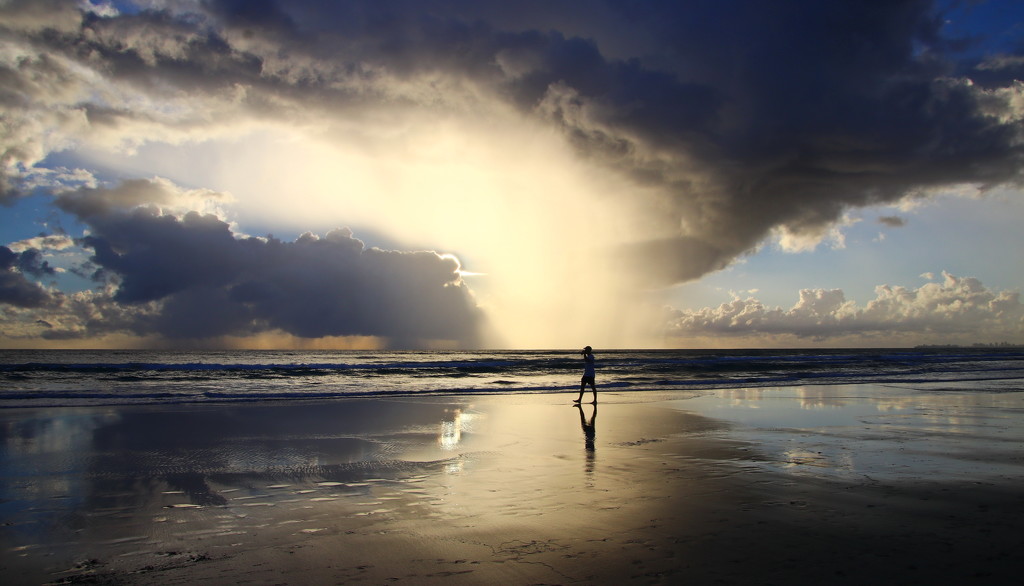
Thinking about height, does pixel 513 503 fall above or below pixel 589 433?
above

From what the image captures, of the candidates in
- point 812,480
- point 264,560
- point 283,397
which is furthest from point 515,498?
point 283,397

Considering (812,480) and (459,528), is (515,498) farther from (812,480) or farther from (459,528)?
(812,480)

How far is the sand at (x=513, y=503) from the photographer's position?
525cm

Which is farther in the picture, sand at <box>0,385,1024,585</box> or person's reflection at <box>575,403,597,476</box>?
person's reflection at <box>575,403,597,476</box>

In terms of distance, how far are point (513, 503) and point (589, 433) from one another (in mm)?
6774

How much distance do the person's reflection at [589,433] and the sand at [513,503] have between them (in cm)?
9

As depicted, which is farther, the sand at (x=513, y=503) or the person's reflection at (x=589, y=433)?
the person's reflection at (x=589, y=433)

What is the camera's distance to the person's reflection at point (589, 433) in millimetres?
10148

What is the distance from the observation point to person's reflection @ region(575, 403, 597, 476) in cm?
1015

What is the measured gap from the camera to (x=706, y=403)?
72.5ft

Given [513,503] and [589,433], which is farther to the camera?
[589,433]

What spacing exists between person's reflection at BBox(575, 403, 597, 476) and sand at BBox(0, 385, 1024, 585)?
0.29ft

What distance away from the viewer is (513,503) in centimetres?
750

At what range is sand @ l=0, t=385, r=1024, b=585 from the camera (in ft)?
17.2
